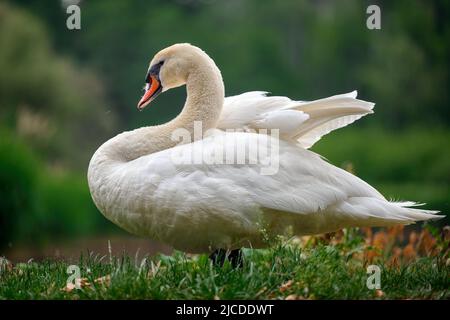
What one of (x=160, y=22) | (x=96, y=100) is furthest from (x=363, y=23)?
(x=96, y=100)

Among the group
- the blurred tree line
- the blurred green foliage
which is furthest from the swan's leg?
the blurred tree line

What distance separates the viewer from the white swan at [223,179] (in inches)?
178

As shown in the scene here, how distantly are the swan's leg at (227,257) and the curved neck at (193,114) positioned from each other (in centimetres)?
78

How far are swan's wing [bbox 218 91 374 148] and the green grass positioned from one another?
0.73 m

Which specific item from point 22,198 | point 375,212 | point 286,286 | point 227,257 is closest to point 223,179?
point 227,257

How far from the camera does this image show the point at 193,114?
5215 millimetres

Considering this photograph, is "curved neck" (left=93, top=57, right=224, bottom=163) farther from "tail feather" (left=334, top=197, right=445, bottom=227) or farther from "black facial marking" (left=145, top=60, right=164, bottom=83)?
"tail feather" (left=334, top=197, right=445, bottom=227)

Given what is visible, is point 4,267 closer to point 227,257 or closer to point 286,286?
point 227,257

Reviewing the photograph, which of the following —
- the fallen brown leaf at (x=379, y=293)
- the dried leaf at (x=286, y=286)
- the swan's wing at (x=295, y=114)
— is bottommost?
the fallen brown leaf at (x=379, y=293)

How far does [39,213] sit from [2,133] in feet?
3.70

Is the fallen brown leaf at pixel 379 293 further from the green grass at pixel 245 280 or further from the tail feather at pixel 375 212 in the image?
the tail feather at pixel 375 212

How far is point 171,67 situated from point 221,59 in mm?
26639

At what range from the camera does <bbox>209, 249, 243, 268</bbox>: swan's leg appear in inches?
187

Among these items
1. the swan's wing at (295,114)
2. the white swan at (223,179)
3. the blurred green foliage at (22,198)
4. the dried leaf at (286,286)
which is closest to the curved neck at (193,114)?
the white swan at (223,179)
